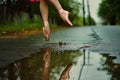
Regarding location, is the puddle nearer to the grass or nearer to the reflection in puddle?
the reflection in puddle

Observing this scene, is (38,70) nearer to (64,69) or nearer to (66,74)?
(64,69)

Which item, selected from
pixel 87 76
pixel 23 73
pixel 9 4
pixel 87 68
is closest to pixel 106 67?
pixel 87 68

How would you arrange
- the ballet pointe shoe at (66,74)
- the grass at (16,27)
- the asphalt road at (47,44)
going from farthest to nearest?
1. the grass at (16,27)
2. the asphalt road at (47,44)
3. the ballet pointe shoe at (66,74)

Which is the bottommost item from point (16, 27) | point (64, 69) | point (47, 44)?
point (16, 27)

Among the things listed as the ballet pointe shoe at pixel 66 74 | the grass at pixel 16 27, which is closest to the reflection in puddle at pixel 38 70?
the ballet pointe shoe at pixel 66 74

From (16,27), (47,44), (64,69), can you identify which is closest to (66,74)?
(64,69)

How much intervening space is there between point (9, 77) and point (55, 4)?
2.04m

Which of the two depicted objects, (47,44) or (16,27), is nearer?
(47,44)

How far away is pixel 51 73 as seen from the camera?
429 cm

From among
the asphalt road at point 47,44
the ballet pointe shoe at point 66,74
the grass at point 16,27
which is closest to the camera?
the ballet pointe shoe at point 66,74

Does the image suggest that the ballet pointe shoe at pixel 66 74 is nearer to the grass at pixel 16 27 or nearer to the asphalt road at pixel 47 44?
the asphalt road at pixel 47 44

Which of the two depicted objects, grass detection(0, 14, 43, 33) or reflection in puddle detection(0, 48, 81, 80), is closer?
reflection in puddle detection(0, 48, 81, 80)

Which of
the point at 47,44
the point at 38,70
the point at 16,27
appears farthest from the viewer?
the point at 16,27

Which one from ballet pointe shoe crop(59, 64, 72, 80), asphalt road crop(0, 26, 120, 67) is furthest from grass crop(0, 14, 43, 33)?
ballet pointe shoe crop(59, 64, 72, 80)
